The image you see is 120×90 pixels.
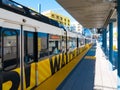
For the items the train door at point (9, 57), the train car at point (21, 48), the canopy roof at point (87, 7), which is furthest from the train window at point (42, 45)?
the train door at point (9, 57)

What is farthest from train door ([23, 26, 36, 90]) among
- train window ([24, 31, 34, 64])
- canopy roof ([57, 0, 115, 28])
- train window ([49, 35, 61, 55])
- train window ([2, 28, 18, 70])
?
train window ([49, 35, 61, 55])

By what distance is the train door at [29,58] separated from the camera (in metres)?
6.15

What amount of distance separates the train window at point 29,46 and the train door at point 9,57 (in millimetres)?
509

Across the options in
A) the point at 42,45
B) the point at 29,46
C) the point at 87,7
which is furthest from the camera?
the point at 87,7

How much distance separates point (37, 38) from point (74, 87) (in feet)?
8.53

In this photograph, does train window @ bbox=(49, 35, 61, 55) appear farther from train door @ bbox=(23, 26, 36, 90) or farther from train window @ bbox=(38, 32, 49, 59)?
train door @ bbox=(23, 26, 36, 90)

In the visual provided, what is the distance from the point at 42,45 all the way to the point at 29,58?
1.43 meters

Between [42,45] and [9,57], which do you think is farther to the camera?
[42,45]

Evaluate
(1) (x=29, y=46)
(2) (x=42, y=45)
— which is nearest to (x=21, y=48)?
(1) (x=29, y=46)

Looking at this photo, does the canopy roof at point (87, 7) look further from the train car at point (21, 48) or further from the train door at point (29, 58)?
the train door at point (29, 58)

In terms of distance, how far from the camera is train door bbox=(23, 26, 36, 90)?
615 cm

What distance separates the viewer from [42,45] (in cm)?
788

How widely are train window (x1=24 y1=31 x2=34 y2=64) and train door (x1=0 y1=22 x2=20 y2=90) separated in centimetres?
51

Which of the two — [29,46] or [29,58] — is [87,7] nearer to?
[29,46]
